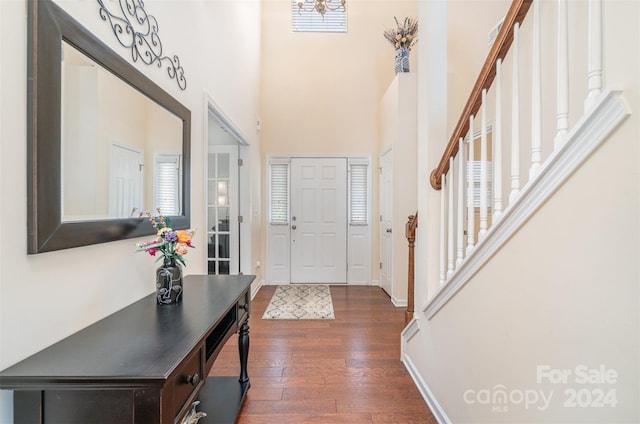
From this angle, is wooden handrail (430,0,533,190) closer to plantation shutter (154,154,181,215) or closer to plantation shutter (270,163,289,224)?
plantation shutter (154,154,181,215)

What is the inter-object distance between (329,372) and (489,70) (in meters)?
2.13

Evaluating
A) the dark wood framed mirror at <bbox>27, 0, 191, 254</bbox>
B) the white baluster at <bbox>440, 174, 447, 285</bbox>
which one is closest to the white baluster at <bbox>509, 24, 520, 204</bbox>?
the white baluster at <bbox>440, 174, 447, 285</bbox>

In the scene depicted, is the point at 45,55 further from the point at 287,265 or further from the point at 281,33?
the point at 281,33

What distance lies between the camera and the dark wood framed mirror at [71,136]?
2.81 feet

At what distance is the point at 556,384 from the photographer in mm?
890

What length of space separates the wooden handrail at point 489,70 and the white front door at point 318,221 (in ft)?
9.82

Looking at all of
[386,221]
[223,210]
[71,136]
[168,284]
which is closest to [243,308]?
[168,284]

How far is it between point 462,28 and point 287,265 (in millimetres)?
3951

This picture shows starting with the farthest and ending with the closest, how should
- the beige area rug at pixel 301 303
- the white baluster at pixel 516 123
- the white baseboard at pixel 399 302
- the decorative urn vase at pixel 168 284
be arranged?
the white baseboard at pixel 399 302 → the beige area rug at pixel 301 303 → the decorative urn vase at pixel 168 284 → the white baluster at pixel 516 123

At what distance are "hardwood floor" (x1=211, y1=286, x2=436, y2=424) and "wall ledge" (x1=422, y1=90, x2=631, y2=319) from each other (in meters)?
1.06

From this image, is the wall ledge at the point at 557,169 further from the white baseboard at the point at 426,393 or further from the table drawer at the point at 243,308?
the table drawer at the point at 243,308

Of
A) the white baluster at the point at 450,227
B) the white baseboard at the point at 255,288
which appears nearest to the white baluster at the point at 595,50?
the white baluster at the point at 450,227

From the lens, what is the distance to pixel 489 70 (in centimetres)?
128

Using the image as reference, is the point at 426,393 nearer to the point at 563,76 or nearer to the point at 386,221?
the point at 563,76
